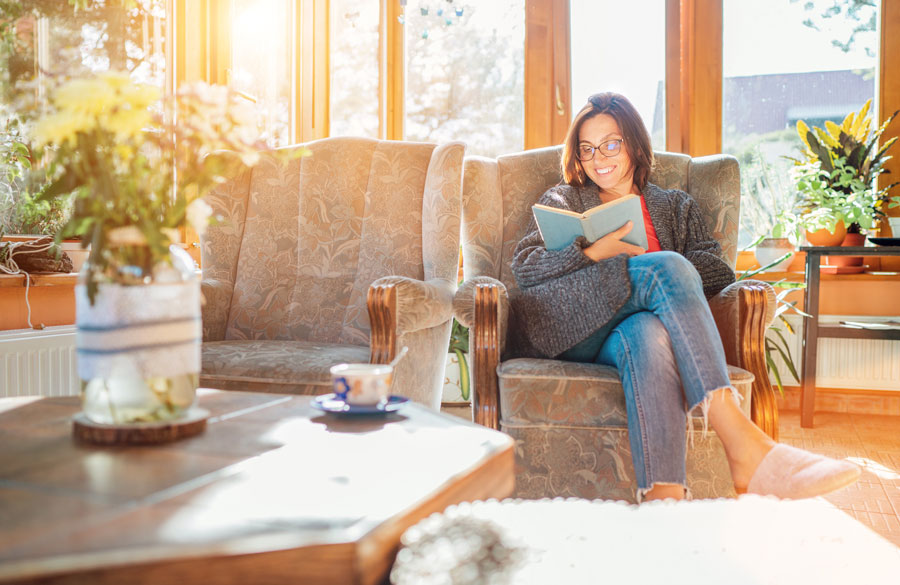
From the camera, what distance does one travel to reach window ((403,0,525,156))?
373 centimetres

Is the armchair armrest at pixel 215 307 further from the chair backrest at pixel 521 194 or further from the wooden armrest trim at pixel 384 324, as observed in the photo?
the chair backrest at pixel 521 194

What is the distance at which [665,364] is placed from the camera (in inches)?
58.3

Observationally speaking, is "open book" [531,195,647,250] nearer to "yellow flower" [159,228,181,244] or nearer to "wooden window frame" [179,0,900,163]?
"yellow flower" [159,228,181,244]

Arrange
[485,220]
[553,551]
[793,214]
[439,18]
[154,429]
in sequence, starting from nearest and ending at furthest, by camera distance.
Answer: [154,429], [553,551], [485,220], [793,214], [439,18]

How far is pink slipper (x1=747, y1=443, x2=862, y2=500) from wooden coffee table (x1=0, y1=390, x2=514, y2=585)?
0.75 metres

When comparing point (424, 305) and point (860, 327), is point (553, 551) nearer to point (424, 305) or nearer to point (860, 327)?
point (424, 305)

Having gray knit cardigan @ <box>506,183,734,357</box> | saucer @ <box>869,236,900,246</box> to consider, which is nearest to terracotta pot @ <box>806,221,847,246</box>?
saucer @ <box>869,236,900,246</box>

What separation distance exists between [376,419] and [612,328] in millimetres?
868

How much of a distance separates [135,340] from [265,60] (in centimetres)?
278

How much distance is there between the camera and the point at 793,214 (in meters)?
3.34

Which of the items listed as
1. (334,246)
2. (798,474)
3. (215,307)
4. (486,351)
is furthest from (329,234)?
(798,474)

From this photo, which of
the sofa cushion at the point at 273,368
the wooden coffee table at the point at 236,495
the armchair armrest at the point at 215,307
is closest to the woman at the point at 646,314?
the sofa cushion at the point at 273,368

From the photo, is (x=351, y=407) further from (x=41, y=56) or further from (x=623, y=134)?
(x=41, y=56)

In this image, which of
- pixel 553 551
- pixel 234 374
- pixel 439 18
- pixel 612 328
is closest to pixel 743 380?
pixel 612 328
